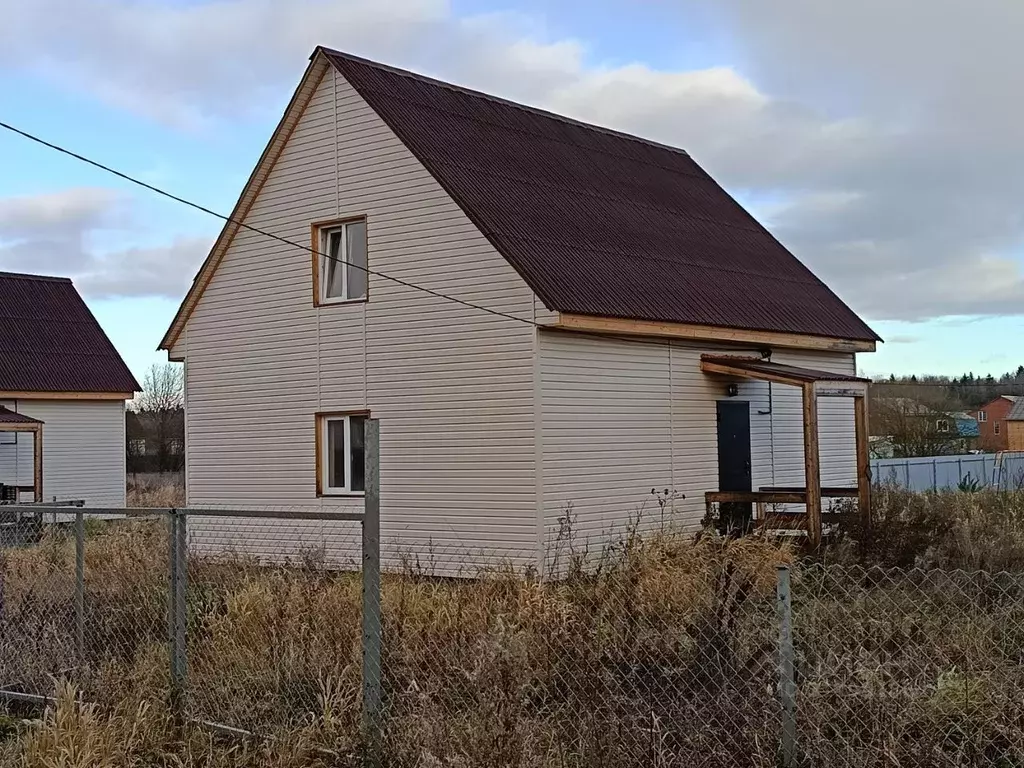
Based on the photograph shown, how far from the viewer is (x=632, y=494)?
14984mm

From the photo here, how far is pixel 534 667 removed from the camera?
7.57 meters

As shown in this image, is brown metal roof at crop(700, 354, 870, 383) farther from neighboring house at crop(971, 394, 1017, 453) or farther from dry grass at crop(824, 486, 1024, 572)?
neighboring house at crop(971, 394, 1017, 453)

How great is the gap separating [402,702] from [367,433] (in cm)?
172

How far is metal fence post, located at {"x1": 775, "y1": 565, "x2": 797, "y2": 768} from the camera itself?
5.31m

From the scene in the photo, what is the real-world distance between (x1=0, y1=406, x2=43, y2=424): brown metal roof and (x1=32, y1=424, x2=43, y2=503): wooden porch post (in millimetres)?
248

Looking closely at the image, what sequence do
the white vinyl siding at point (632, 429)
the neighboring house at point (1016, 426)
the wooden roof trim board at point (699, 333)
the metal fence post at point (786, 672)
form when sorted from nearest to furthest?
the metal fence post at point (786, 672) → the wooden roof trim board at point (699, 333) → the white vinyl siding at point (632, 429) → the neighboring house at point (1016, 426)

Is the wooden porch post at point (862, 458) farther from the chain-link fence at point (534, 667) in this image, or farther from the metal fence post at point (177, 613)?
the metal fence post at point (177, 613)

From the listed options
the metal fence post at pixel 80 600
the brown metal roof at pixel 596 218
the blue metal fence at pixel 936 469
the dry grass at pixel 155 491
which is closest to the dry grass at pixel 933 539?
the brown metal roof at pixel 596 218

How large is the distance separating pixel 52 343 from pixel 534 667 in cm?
2505

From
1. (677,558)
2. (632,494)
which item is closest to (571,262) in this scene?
(632,494)

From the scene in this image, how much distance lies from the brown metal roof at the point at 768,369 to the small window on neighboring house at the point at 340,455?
191 inches

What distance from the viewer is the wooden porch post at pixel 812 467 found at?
48.1ft

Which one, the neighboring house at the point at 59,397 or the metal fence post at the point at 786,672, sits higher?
the neighboring house at the point at 59,397

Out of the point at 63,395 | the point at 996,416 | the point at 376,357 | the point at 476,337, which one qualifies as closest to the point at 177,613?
the point at 476,337
